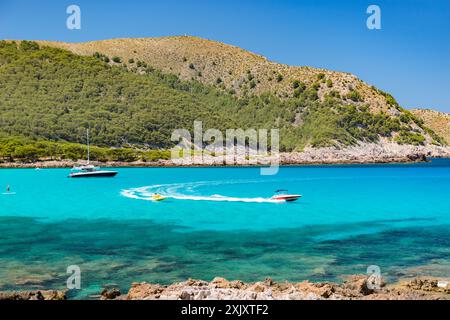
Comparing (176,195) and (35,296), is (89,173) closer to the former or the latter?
(176,195)

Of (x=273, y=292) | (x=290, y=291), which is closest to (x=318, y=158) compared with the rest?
(x=290, y=291)

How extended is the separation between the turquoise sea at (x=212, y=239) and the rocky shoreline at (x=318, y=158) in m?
57.8

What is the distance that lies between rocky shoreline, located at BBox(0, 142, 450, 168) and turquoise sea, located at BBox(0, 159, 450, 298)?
57841 millimetres

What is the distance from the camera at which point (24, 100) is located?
132 metres

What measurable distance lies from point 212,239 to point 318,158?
106 meters

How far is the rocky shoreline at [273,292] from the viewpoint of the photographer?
36.7 ft

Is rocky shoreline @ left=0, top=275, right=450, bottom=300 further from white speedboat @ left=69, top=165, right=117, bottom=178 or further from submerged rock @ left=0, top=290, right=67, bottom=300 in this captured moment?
white speedboat @ left=69, top=165, right=117, bottom=178

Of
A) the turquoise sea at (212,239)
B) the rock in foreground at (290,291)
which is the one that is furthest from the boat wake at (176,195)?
the rock in foreground at (290,291)

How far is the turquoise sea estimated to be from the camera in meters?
16.4

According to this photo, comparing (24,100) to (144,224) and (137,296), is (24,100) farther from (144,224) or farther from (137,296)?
(137,296)

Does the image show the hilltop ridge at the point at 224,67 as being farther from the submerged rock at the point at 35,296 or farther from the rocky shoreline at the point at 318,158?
the submerged rock at the point at 35,296

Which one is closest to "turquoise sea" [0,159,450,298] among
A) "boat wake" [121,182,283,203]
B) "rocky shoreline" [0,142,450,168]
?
"boat wake" [121,182,283,203]

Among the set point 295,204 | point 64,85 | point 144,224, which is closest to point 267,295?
point 144,224

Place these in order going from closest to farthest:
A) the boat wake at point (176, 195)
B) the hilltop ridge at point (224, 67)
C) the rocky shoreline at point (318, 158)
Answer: the boat wake at point (176, 195) → the rocky shoreline at point (318, 158) → the hilltop ridge at point (224, 67)
